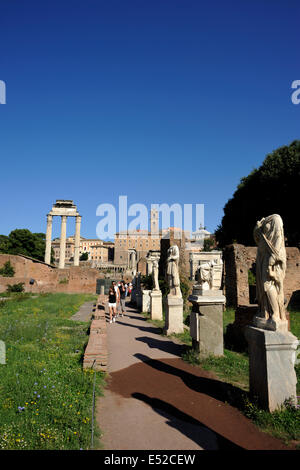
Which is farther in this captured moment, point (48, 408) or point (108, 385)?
point (108, 385)

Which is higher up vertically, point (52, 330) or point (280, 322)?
point (280, 322)

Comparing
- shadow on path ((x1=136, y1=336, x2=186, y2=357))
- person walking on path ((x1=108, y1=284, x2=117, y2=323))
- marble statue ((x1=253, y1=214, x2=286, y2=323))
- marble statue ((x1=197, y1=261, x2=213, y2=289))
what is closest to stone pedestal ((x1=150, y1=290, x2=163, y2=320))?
person walking on path ((x1=108, y1=284, x2=117, y2=323))

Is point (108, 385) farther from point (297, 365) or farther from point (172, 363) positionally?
point (297, 365)

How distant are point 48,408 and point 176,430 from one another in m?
1.60

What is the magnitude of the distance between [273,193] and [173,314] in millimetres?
18523

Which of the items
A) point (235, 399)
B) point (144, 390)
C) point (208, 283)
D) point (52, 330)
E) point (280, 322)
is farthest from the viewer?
point (52, 330)

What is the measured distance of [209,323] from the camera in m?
5.82

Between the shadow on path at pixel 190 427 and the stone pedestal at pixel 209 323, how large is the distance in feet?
6.65

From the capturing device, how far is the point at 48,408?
3498mm

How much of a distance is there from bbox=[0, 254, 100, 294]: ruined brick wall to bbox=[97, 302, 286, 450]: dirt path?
22767 mm

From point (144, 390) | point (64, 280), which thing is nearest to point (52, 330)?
point (144, 390)

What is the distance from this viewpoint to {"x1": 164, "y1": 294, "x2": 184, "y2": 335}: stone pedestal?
815 centimetres

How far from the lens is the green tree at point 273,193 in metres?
22.0

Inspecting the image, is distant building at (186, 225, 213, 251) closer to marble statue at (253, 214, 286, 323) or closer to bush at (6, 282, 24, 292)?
bush at (6, 282, 24, 292)
